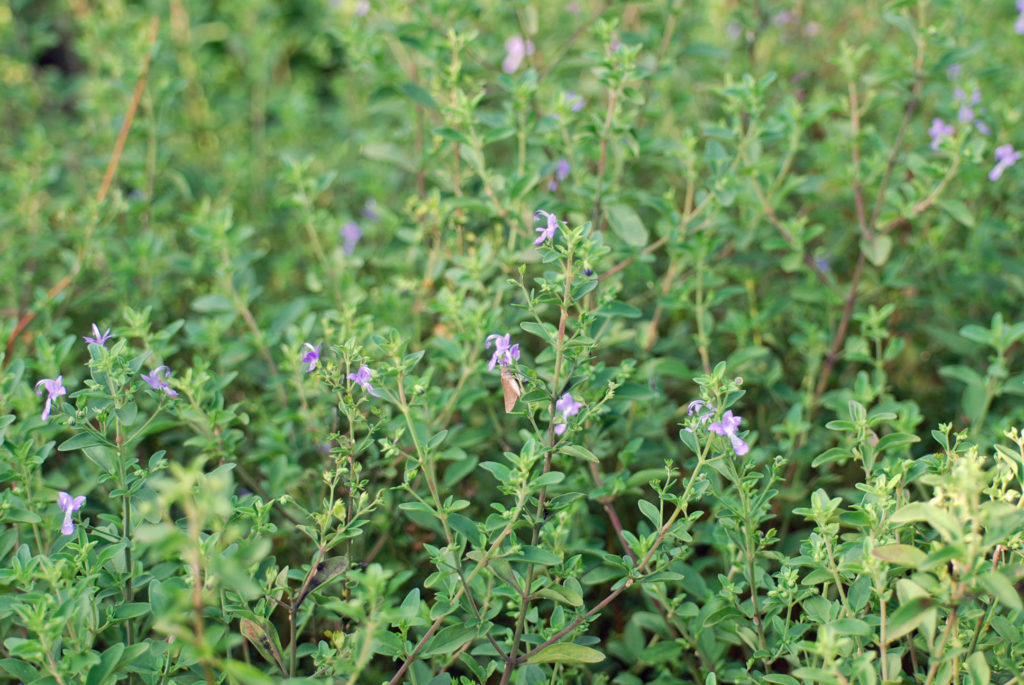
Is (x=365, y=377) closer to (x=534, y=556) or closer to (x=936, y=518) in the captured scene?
(x=534, y=556)

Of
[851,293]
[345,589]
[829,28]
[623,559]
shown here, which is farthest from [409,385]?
[829,28]

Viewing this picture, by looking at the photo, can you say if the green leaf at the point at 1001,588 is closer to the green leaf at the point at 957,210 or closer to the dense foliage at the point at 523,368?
the dense foliage at the point at 523,368

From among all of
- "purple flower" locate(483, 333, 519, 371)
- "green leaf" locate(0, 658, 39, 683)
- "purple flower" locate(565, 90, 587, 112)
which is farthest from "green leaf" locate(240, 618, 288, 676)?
"purple flower" locate(565, 90, 587, 112)

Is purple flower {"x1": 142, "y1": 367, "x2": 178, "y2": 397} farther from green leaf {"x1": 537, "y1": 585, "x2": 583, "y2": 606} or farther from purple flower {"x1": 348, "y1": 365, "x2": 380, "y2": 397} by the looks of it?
green leaf {"x1": 537, "y1": 585, "x2": 583, "y2": 606}

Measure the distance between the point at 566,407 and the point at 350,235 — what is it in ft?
5.64

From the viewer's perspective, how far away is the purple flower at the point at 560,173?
2486 millimetres

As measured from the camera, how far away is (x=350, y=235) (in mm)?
3084

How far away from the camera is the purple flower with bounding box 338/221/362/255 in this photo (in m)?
3.04

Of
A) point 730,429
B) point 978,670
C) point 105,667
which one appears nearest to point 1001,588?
point 978,670

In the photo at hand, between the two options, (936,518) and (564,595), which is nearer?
(936,518)

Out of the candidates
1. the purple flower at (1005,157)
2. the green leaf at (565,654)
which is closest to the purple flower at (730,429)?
the green leaf at (565,654)

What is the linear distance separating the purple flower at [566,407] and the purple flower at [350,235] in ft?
5.20

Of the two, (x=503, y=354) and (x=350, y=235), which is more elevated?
(x=503, y=354)

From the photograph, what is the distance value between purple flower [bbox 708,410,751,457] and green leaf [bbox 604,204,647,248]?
753 millimetres
